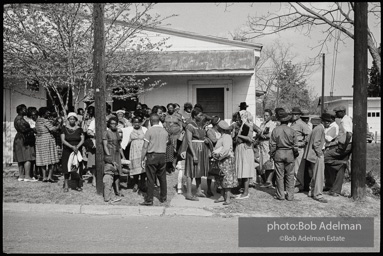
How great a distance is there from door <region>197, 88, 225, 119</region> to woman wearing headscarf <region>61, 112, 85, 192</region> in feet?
17.9

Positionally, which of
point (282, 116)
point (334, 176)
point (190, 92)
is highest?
point (190, 92)

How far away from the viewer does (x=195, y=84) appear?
1358 cm

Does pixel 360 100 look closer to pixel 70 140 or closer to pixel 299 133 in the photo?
pixel 299 133

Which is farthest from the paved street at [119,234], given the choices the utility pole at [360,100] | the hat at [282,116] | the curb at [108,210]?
the hat at [282,116]

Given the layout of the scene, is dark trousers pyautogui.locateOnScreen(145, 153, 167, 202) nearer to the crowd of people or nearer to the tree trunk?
the crowd of people

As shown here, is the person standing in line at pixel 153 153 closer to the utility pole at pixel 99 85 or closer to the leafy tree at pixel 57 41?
the utility pole at pixel 99 85

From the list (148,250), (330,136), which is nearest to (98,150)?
(148,250)

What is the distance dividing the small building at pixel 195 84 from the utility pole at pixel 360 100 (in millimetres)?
4836

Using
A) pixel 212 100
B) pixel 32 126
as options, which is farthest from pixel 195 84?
pixel 32 126

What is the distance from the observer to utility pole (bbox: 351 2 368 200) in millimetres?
8336

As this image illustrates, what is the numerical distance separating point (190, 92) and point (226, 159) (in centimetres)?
568

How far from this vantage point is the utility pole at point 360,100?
8336 mm

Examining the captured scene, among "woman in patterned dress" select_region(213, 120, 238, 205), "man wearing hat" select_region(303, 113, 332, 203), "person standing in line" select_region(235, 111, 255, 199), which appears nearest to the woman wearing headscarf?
"woman in patterned dress" select_region(213, 120, 238, 205)

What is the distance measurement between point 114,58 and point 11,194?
4619mm
